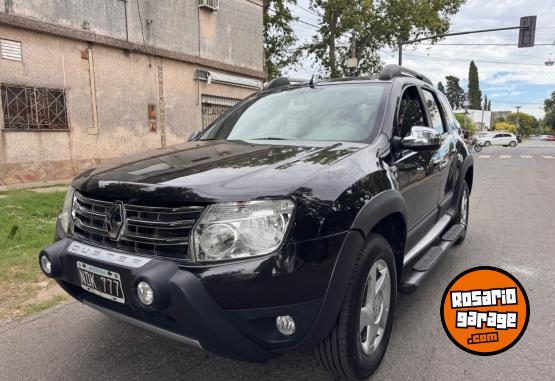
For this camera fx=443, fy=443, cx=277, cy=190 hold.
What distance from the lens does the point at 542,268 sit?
4281 mm

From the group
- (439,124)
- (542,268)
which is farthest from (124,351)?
(542,268)

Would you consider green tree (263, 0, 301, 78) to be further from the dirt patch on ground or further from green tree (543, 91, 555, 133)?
green tree (543, 91, 555, 133)

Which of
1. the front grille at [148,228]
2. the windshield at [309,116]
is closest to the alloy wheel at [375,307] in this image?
the windshield at [309,116]

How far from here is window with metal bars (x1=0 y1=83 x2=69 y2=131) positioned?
29.5 feet

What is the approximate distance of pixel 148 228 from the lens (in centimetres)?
210

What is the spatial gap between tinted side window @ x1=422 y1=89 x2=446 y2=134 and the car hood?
5.53 feet

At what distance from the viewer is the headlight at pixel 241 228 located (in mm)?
1919

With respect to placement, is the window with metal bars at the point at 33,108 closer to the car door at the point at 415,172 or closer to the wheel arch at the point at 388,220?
the car door at the point at 415,172

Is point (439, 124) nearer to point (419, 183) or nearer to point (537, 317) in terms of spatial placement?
point (419, 183)

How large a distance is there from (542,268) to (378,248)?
2.81 meters

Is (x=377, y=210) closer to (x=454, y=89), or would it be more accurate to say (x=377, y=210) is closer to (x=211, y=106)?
(x=211, y=106)

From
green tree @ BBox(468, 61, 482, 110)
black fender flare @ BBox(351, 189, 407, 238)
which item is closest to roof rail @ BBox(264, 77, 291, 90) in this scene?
black fender flare @ BBox(351, 189, 407, 238)

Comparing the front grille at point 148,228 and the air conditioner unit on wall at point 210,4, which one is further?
the air conditioner unit on wall at point 210,4

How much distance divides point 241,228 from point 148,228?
49 cm
